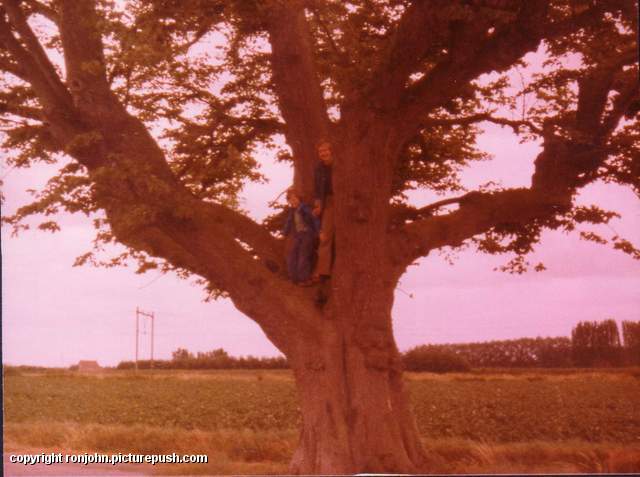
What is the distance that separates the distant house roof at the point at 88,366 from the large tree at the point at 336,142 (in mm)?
42592

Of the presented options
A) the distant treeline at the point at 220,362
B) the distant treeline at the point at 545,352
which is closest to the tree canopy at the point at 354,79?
the distant treeline at the point at 545,352

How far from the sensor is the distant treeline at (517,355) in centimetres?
2697

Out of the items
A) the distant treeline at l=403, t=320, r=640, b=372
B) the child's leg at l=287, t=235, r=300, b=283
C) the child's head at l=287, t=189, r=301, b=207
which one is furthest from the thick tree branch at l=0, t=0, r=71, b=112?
the distant treeline at l=403, t=320, r=640, b=372

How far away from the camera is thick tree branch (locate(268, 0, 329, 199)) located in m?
13.5

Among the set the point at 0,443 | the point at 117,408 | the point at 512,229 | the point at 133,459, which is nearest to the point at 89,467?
the point at 133,459

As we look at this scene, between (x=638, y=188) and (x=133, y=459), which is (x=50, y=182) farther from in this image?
(x=638, y=188)

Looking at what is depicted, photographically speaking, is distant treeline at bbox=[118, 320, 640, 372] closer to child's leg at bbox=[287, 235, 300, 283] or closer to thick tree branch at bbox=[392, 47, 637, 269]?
thick tree branch at bbox=[392, 47, 637, 269]

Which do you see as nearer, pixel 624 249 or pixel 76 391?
pixel 624 249

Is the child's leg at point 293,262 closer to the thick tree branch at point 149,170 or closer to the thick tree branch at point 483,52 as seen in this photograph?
the thick tree branch at point 149,170

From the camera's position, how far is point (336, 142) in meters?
13.3

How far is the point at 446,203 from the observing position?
49.7 feet

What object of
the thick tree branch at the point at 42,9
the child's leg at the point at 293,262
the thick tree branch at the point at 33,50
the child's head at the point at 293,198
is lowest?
the child's leg at the point at 293,262

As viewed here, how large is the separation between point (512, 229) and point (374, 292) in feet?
15.2

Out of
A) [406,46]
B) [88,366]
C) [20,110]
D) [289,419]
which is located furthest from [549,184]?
[88,366]
